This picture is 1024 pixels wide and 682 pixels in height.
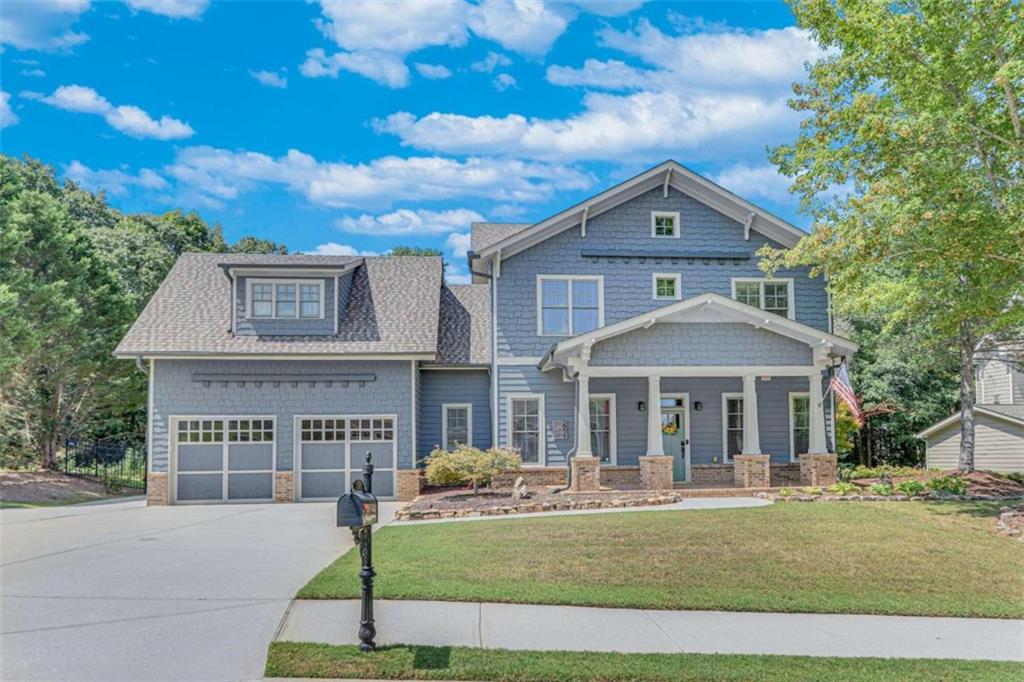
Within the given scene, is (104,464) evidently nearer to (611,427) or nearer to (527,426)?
(527,426)

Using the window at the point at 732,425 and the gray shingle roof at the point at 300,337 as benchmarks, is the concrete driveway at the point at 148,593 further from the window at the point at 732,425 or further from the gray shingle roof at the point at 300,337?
the window at the point at 732,425

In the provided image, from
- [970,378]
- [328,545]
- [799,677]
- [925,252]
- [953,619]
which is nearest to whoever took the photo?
[799,677]

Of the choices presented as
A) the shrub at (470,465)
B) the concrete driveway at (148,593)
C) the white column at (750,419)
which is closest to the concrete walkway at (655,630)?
the concrete driveway at (148,593)

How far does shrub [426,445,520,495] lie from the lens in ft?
56.1

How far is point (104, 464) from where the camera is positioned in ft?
78.2

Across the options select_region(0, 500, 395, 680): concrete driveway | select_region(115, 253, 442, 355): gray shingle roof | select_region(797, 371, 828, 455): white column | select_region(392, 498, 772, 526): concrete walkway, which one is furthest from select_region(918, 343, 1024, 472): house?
select_region(0, 500, 395, 680): concrete driveway

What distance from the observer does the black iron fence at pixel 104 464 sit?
78.2 feet

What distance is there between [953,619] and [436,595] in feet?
17.7

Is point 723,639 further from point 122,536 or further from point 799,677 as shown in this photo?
point 122,536

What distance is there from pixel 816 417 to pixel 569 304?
6909 millimetres

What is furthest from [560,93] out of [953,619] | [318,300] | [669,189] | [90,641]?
[90,641]

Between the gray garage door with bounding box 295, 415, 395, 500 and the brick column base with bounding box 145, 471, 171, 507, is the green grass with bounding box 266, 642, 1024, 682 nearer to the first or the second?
the gray garage door with bounding box 295, 415, 395, 500

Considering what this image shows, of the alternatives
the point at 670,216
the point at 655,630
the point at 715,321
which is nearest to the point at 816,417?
the point at 715,321

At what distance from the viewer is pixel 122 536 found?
1241 cm
